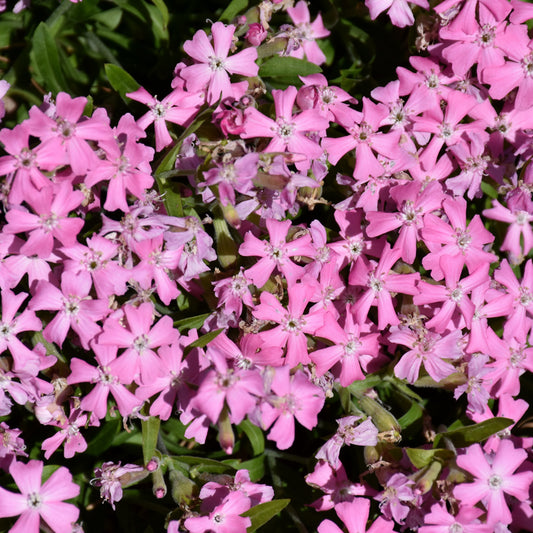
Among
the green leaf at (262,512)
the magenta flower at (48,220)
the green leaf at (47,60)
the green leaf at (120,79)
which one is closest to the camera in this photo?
the magenta flower at (48,220)

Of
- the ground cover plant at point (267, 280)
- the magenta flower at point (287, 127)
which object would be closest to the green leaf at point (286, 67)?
the ground cover plant at point (267, 280)

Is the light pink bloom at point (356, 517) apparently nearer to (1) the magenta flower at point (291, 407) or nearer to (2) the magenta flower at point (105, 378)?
(1) the magenta flower at point (291, 407)

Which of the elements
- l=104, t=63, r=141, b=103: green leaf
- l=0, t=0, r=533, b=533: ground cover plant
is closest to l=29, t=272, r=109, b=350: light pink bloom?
l=0, t=0, r=533, b=533: ground cover plant

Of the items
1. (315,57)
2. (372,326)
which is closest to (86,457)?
(372,326)

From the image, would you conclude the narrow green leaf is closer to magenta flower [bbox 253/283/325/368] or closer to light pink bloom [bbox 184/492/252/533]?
magenta flower [bbox 253/283/325/368]

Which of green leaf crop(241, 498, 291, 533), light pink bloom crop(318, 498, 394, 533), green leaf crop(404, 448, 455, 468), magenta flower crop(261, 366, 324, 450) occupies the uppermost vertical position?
magenta flower crop(261, 366, 324, 450)

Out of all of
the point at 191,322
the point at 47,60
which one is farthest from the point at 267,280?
the point at 47,60
